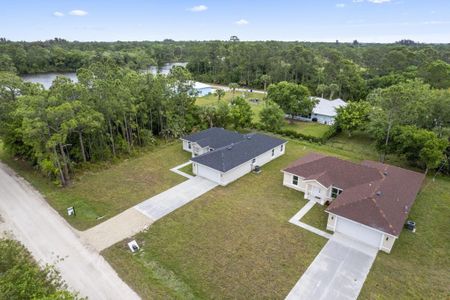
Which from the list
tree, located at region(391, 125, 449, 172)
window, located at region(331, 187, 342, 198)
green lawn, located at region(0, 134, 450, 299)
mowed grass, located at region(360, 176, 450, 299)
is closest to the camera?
mowed grass, located at region(360, 176, 450, 299)

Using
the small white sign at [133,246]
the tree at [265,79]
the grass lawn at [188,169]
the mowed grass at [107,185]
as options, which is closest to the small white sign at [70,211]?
the mowed grass at [107,185]

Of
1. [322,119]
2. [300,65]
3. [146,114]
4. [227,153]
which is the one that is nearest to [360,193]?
[227,153]

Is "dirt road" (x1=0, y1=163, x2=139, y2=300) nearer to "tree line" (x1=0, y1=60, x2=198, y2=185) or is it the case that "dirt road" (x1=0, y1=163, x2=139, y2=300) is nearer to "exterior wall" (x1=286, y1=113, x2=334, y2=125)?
"tree line" (x1=0, y1=60, x2=198, y2=185)

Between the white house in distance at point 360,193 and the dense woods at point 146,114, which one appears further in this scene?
the dense woods at point 146,114

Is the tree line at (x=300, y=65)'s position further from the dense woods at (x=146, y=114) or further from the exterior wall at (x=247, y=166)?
the exterior wall at (x=247, y=166)

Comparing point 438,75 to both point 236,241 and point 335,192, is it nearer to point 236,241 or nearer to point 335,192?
point 335,192

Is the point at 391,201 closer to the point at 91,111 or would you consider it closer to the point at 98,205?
the point at 98,205

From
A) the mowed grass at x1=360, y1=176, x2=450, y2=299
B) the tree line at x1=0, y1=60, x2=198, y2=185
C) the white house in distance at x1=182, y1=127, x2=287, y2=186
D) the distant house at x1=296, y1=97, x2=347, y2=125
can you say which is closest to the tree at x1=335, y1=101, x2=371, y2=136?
the distant house at x1=296, y1=97, x2=347, y2=125
